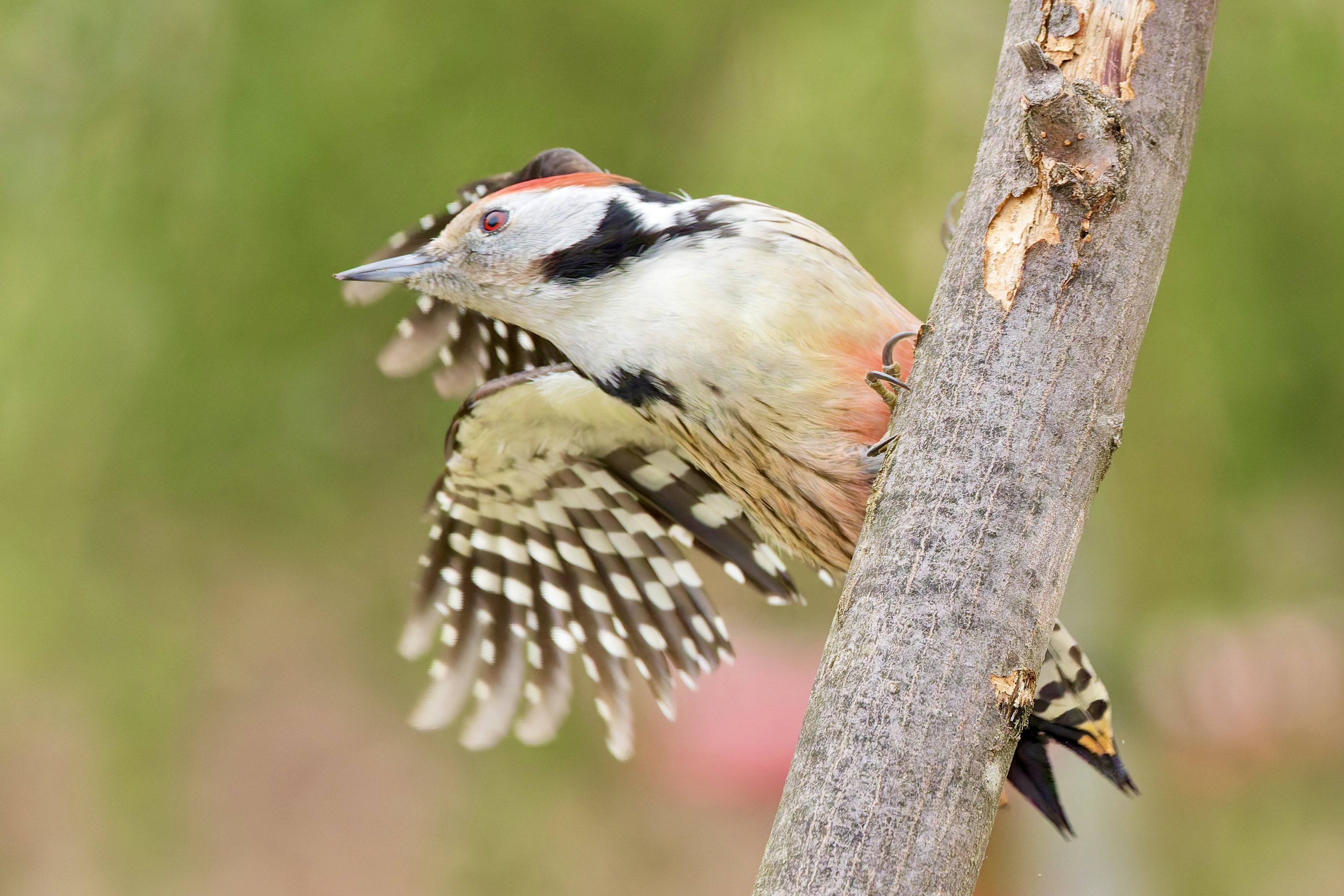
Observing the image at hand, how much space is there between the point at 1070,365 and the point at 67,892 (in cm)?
383

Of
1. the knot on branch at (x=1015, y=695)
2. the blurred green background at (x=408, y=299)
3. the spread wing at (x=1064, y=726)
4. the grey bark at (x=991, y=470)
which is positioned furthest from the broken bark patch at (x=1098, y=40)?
the blurred green background at (x=408, y=299)

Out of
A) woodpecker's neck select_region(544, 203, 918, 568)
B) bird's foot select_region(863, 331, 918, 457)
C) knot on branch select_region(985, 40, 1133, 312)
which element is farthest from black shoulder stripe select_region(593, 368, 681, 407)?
knot on branch select_region(985, 40, 1133, 312)

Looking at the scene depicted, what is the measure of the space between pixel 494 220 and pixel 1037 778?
1197 millimetres

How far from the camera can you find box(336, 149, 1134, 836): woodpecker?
1622 mm

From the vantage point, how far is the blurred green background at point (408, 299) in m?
2.61

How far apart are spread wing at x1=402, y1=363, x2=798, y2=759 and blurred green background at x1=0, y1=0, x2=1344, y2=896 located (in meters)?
0.77

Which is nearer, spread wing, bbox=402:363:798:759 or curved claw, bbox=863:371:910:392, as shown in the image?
curved claw, bbox=863:371:910:392

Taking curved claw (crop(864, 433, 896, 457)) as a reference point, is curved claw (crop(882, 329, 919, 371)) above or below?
above

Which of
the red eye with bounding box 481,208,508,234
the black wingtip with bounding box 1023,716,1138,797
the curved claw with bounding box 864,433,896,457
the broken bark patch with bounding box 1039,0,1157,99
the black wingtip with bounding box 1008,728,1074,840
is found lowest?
the black wingtip with bounding box 1008,728,1074,840

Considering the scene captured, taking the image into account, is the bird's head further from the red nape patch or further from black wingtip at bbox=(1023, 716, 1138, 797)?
black wingtip at bbox=(1023, 716, 1138, 797)

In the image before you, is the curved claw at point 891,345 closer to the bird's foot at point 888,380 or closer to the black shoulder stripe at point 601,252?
the bird's foot at point 888,380

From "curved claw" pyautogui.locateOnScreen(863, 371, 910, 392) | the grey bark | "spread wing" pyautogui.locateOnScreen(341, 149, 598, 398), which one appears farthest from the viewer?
"spread wing" pyautogui.locateOnScreen(341, 149, 598, 398)

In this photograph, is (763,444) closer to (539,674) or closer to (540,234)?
(540,234)

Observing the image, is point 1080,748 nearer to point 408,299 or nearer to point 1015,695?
point 1015,695
